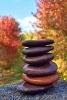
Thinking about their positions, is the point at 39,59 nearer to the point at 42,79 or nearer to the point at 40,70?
the point at 40,70

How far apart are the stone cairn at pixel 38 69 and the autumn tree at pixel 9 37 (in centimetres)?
1142

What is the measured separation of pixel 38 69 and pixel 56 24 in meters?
4.89

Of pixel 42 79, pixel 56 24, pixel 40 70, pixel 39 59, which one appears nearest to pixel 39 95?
pixel 42 79

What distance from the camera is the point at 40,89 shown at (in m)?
10.0

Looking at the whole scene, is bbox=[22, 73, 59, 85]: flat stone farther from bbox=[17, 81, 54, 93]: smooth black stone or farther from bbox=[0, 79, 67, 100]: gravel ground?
bbox=[0, 79, 67, 100]: gravel ground

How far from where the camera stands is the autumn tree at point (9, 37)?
21.8 metres

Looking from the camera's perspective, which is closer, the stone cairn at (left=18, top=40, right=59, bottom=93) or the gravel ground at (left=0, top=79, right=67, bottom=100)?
the gravel ground at (left=0, top=79, right=67, bottom=100)

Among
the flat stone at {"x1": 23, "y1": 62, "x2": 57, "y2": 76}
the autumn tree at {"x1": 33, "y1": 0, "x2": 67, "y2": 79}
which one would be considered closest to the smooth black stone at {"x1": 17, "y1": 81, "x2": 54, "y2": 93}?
the flat stone at {"x1": 23, "y1": 62, "x2": 57, "y2": 76}

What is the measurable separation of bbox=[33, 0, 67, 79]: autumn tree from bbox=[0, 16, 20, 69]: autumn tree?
6.76m

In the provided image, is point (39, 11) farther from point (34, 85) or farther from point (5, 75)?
point (5, 75)

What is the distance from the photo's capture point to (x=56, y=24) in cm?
1459

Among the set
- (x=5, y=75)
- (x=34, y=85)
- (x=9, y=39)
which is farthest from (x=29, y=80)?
(x=5, y=75)

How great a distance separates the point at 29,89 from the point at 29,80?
10.7 inches

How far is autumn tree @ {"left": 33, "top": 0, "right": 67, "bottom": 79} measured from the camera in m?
14.5
